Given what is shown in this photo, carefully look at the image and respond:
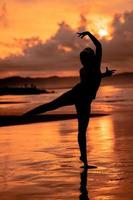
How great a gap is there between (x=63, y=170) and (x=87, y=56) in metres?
2.24

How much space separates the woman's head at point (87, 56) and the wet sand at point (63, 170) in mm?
2052

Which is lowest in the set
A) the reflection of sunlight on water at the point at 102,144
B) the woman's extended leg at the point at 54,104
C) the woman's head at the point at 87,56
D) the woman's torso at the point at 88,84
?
the reflection of sunlight on water at the point at 102,144

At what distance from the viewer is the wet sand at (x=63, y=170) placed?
26.9 feet

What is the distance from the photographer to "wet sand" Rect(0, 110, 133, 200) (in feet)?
26.9

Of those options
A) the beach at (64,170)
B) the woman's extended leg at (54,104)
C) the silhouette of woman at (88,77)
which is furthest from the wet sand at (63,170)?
the woman's extended leg at (54,104)

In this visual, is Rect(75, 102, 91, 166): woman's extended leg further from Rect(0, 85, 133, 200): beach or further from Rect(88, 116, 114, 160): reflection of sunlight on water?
Rect(88, 116, 114, 160): reflection of sunlight on water

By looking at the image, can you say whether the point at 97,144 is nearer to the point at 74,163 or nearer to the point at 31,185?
the point at 74,163

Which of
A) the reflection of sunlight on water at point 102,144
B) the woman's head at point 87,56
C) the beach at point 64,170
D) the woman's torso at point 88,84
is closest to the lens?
the beach at point 64,170

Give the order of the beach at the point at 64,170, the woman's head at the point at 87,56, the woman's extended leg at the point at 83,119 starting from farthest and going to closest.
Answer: the woman's extended leg at the point at 83,119, the woman's head at the point at 87,56, the beach at the point at 64,170

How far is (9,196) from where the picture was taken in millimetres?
8086

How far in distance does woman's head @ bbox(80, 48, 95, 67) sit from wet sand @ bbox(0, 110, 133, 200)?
2052 mm

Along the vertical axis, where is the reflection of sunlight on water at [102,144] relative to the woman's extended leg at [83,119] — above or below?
below

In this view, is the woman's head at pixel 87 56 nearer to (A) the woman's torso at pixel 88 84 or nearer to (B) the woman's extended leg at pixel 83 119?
(A) the woman's torso at pixel 88 84

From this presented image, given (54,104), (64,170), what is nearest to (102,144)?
(64,170)
